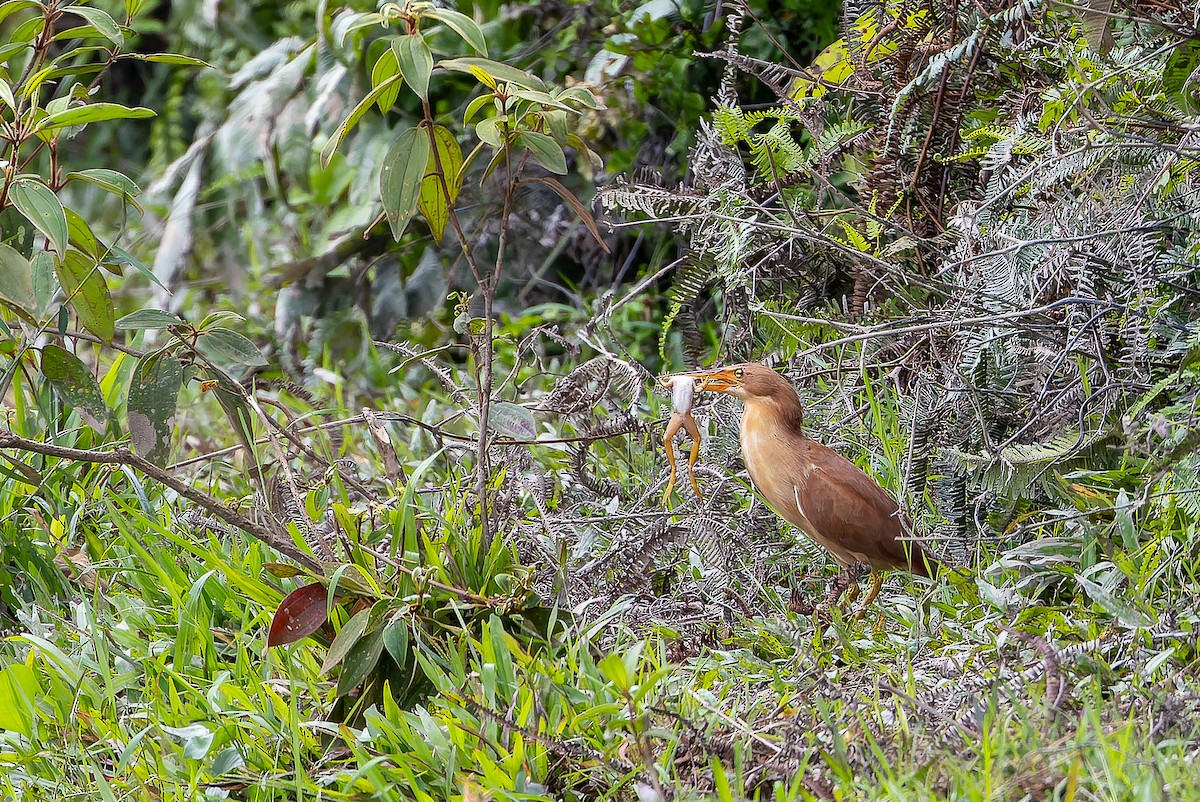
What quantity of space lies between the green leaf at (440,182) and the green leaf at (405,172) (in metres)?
0.13

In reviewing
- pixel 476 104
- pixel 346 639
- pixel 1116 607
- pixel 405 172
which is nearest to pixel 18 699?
pixel 346 639

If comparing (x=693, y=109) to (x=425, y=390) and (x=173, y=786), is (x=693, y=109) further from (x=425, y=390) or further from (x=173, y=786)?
(x=173, y=786)

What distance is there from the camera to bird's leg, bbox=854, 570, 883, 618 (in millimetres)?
3072

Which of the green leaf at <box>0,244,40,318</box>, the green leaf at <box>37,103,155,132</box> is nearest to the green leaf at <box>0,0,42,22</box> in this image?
the green leaf at <box>37,103,155,132</box>

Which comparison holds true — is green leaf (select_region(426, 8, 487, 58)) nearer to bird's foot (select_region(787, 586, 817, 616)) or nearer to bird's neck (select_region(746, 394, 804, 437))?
bird's neck (select_region(746, 394, 804, 437))

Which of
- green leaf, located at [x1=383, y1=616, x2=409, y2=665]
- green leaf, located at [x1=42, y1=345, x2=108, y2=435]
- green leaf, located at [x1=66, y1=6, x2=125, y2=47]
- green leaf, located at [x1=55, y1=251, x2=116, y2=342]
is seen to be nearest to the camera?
green leaf, located at [x1=383, y1=616, x2=409, y2=665]

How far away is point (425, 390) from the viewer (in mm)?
4891

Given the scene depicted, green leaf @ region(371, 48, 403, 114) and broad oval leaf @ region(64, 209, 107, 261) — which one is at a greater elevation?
green leaf @ region(371, 48, 403, 114)

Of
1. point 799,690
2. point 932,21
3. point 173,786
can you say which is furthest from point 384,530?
point 932,21

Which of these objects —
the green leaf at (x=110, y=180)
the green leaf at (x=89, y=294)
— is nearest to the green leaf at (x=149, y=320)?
the green leaf at (x=89, y=294)

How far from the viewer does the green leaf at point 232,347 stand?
2955 mm

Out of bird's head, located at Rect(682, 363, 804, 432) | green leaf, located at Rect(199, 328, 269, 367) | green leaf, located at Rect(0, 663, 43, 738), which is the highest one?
green leaf, located at Rect(199, 328, 269, 367)

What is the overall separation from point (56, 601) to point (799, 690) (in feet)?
6.74

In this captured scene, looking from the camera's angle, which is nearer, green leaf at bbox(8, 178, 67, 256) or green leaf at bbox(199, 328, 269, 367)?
green leaf at bbox(8, 178, 67, 256)
